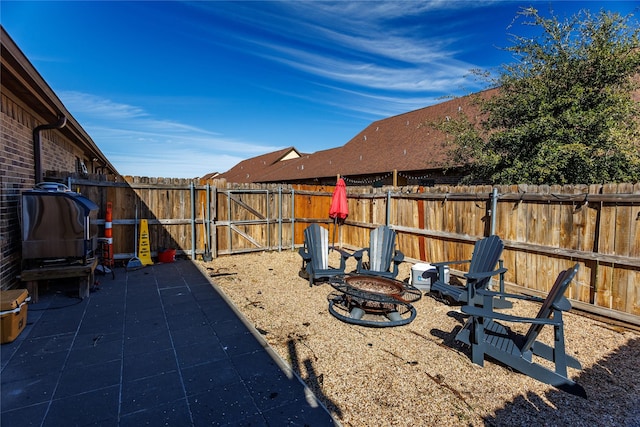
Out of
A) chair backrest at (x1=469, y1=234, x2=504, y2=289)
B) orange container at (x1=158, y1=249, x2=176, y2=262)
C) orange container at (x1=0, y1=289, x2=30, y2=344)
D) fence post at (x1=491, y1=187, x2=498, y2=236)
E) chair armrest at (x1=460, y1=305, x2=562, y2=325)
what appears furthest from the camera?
orange container at (x1=158, y1=249, x2=176, y2=262)

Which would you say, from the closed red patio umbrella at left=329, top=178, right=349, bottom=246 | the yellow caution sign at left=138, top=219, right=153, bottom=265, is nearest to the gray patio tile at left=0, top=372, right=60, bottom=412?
the yellow caution sign at left=138, top=219, right=153, bottom=265

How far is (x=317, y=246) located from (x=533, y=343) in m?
3.55

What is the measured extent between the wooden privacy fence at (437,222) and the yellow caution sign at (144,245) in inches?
9.0

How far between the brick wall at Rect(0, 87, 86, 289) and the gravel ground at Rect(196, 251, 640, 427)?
3.04 metres

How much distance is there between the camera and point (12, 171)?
4039 mm

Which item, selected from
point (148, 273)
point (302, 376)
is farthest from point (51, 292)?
point (302, 376)

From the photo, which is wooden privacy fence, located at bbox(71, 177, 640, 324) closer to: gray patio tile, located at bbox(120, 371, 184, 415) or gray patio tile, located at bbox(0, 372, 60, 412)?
gray patio tile, located at bbox(0, 372, 60, 412)

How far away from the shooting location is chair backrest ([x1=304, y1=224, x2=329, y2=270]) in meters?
5.55

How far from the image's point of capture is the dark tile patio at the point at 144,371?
205cm

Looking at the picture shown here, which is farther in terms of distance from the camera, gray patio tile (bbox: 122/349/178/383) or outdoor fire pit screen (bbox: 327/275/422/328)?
outdoor fire pit screen (bbox: 327/275/422/328)

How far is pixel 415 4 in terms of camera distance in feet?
22.5

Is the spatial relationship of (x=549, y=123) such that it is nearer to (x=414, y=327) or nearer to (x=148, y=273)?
(x=414, y=327)

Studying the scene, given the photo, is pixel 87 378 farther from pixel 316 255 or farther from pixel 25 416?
pixel 316 255

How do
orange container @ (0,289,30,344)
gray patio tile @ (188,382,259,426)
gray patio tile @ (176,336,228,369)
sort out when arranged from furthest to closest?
orange container @ (0,289,30,344)
gray patio tile @ (176,336,228,369)
gray patio tile @ (188,382,259,426)
